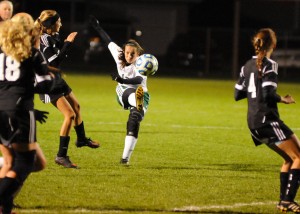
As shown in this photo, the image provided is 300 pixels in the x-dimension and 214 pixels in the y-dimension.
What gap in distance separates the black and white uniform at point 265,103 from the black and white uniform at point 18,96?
217cm

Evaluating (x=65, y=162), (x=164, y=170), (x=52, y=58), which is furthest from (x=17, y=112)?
(x=164, y=170)

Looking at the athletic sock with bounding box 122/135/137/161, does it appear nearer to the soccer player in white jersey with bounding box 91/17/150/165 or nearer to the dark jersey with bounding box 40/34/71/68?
the soccer player in white jersey with bounding box 91/17/150/165

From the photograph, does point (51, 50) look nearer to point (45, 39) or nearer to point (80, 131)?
point (45, 39)

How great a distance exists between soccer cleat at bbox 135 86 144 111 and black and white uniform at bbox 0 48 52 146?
155 inches

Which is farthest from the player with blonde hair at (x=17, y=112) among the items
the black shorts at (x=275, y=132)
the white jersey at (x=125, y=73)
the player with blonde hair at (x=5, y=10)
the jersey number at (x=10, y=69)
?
the white jersey at (x=125, y=73)

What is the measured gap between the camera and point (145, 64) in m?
11.4

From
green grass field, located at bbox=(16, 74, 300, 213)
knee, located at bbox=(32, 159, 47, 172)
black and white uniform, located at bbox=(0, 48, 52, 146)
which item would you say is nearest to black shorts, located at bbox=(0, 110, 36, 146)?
black and white uniform, located at bbox=(0, 48, 52, 146)

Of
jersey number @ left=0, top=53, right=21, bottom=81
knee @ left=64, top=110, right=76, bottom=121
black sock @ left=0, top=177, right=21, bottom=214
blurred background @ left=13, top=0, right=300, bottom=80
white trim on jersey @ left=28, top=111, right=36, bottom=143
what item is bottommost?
blurred background @ left=13, top=0, right=300, bottom=80

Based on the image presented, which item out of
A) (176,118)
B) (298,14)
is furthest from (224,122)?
(298,14)

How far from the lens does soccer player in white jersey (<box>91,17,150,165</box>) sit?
1134cm

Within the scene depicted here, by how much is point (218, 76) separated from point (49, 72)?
3327 centimetres

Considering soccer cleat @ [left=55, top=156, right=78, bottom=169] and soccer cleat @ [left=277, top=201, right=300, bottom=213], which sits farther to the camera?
soccer cleat @ [left=55, top=156, right=78, bottom=169]

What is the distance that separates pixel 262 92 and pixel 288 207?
119 cm

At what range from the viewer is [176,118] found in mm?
18594
